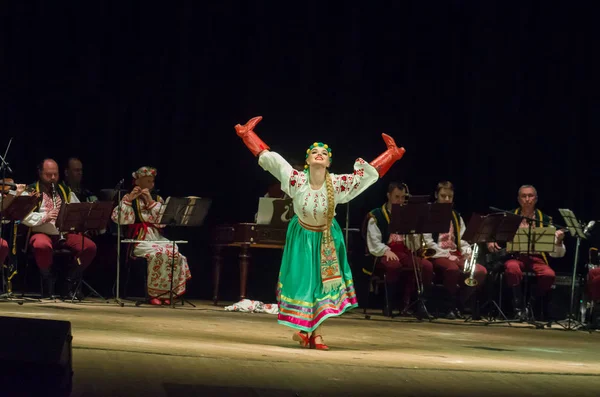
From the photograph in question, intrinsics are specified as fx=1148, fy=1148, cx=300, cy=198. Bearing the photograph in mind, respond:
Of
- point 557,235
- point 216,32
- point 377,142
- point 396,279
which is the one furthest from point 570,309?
point 216,32

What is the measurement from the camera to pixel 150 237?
37.8ft

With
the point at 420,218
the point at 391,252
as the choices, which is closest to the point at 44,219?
the point at 391,252

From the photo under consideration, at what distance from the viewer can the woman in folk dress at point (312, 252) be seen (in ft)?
25.3

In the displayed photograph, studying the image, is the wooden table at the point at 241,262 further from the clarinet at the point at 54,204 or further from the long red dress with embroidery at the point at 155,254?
the clarinet at the point at 54,204

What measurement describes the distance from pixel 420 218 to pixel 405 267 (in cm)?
89

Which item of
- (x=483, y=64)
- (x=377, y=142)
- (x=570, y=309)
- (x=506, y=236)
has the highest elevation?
(x=483, y=64)

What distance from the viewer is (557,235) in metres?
11.0

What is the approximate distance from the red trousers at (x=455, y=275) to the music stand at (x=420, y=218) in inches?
32.9

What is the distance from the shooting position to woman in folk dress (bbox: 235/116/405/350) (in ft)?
25.3

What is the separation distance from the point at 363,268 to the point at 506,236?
1.67m

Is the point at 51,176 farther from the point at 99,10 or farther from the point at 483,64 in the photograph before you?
the point at 483,64

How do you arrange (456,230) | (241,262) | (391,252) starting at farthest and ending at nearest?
(241,262) → (456,230) → (391,252)

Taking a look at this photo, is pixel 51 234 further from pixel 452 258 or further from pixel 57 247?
pixel 452 258

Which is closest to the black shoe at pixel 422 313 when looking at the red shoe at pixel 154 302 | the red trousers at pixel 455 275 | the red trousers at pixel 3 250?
the red trousers at pixel 455 275
